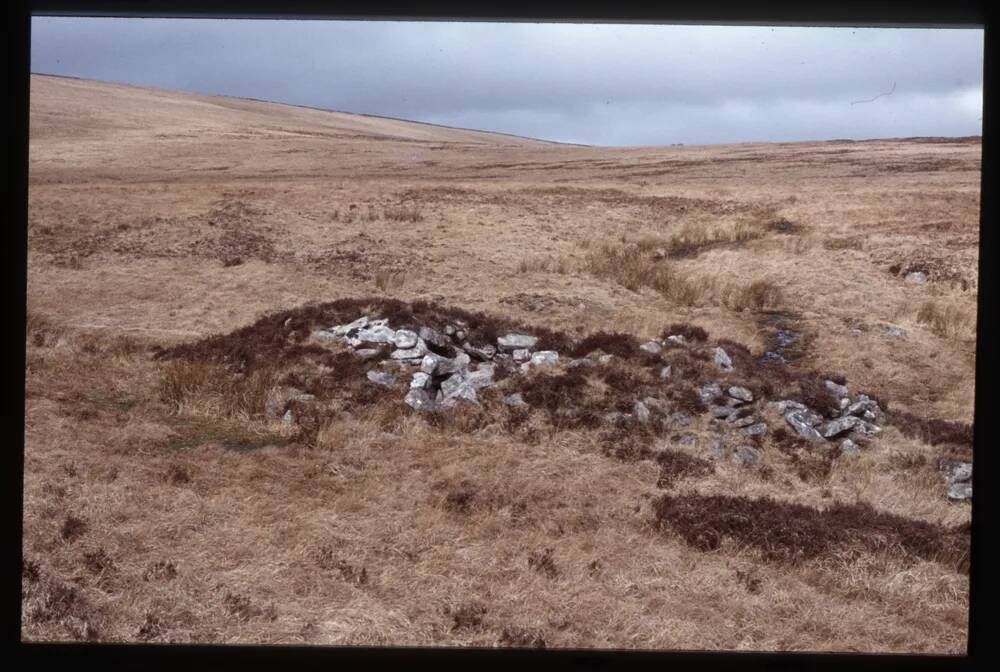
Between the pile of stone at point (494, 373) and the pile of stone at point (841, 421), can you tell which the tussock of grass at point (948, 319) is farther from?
the pile of stone at point (841, 421)

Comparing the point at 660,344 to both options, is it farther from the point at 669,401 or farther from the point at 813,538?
the point at 813,538

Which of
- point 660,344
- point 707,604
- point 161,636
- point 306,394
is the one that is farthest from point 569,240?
point 161,636

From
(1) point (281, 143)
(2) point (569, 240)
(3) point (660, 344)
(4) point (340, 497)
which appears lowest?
(4) point (340, 497)

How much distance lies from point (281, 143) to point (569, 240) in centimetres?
3919

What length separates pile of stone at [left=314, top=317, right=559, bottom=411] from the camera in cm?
1427

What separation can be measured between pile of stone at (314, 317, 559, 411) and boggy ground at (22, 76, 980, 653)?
54 centimetres

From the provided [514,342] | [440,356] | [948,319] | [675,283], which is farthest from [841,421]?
[675,283]

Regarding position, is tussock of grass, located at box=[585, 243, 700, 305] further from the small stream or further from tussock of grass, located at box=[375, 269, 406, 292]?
tussock of grass, located at box=[375, 269, 406, 292]

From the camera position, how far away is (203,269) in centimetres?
2281

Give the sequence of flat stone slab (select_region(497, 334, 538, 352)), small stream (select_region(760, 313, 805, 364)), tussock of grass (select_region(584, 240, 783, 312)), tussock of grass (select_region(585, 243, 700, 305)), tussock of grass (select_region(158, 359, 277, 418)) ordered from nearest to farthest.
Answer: tussock of grass (select_region(158, 359, 277, 418)), flat stone slab (select_region(497, 334, 538, 352)), small stream (select_region(760, 313, 805, 364)), tussock of grass (select_region(584, 240, 783, 312)), tussock of grass (select_region(585, 243, 700, 305))

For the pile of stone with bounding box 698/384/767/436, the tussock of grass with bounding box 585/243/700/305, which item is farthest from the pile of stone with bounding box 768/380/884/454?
the tussock of grass with bounding box 585/243/700/305

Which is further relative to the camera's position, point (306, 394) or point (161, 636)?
point (306, 394)

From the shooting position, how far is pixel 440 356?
15.6 metres

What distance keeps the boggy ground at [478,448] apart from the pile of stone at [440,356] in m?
0.54
